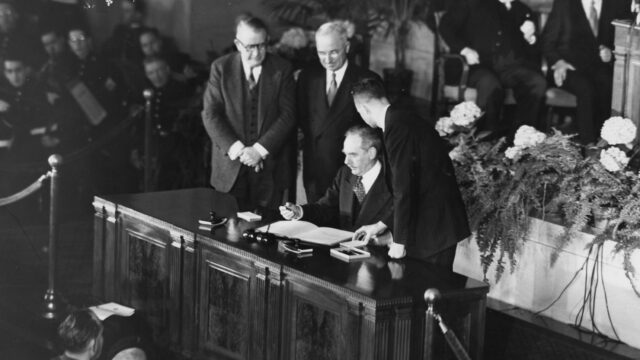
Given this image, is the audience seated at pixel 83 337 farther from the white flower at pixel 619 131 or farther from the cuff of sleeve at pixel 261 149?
the white flower at pixel 619 131

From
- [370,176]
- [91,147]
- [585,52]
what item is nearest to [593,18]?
[585,52]

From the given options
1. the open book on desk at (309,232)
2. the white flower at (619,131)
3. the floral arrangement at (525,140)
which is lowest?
the open book on desk at (309,232)

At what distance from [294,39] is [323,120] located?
2.38 m

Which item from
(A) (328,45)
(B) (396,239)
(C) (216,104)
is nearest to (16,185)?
(C) (216,104)

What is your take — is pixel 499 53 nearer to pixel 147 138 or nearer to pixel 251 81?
pixel 251 81

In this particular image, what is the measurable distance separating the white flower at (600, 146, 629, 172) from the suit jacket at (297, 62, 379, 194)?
173 cm

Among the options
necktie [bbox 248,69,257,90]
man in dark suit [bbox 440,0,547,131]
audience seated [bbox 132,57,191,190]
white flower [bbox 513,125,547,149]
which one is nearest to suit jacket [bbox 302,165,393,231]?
white flower [bbox 513,125,547,149]

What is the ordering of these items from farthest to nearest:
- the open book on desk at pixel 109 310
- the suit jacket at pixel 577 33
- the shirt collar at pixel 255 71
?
the suit jacket at pixel 577 33
the shirt collar at pixel 255 71
the open book on desk at pixel 109 310

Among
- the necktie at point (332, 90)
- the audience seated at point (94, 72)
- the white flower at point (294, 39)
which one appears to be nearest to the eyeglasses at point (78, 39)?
the audience seated at point (94, 72)

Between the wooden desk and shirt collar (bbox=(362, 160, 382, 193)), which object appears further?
shirt collar (bbox=(362, 160, 382, 193))

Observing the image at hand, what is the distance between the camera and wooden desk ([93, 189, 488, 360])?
5520mm

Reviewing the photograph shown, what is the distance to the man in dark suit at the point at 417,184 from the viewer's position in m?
6.01

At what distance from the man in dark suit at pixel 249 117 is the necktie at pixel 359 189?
1.58m

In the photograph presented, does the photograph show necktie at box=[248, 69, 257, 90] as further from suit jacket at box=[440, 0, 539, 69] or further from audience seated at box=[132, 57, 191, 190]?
audience seated at box=[132, 57, 191, 190]
